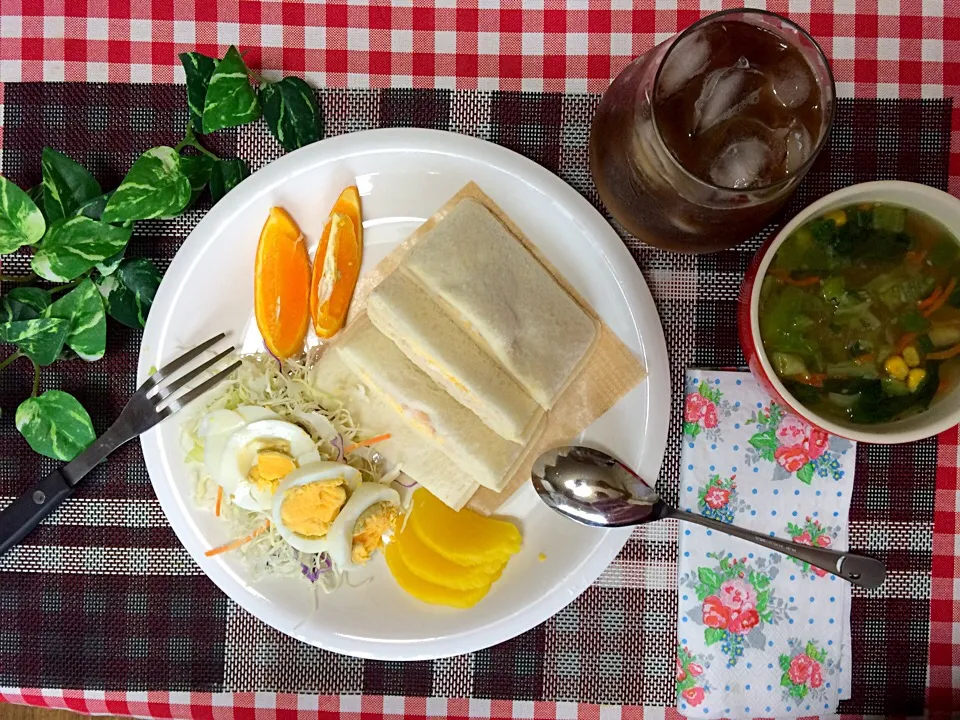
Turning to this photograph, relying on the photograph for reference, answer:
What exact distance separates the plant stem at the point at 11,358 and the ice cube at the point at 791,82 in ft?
4.58

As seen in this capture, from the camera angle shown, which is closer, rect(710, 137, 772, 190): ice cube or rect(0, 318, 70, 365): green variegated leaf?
rect(710, 137, 772, 190): ice cube

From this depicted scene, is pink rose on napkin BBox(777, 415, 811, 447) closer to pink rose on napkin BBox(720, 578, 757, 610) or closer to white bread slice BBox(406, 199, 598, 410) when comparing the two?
pink rose on napkin BBox(720, 578, 757, 610)

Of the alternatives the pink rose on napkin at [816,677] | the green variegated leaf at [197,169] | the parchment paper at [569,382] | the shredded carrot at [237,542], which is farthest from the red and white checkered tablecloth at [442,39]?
the pink rose on napkin at [816,677]

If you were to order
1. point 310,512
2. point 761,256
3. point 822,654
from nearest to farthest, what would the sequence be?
point 761,256
point 310,512
point 822,654

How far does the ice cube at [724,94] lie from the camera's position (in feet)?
3.31

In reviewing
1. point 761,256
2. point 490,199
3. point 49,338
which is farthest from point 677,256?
point 49,338

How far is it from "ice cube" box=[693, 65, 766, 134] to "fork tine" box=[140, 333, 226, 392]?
89 cm

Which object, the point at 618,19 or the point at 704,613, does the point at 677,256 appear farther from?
the point at 704,613

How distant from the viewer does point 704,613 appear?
1.38m

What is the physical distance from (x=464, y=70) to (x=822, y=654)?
4.28 feet

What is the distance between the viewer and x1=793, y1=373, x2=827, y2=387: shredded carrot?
3.84 feet

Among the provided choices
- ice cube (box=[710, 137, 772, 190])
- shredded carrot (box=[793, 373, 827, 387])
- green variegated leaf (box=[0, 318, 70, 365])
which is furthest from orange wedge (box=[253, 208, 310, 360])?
shredded carrot (box=[793, 373, 827, 387])

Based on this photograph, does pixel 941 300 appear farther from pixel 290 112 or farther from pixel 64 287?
pixel 64 287

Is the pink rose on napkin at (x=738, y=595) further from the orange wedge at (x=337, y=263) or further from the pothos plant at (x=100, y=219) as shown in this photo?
the pothos plant at (x=100, y=219)
